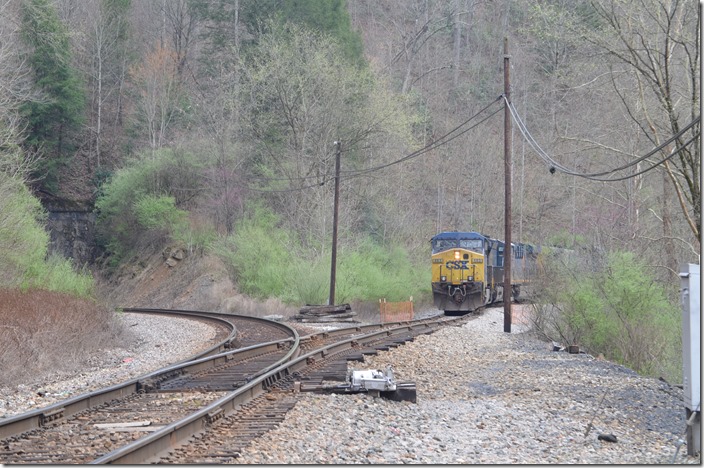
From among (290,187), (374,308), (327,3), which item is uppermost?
(327,3)

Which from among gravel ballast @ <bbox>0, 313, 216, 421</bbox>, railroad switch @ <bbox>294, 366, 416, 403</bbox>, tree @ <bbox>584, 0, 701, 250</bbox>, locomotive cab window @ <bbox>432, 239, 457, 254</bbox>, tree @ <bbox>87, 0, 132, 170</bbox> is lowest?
gravel ballast @ <bbox>0, 313, 216, 421</bbox>

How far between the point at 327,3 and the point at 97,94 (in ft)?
68.5

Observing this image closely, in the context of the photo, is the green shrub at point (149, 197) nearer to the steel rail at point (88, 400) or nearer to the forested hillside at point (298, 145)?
the forested hillside at point (298, 145)

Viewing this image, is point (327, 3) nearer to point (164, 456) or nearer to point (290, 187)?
point (290, 187)

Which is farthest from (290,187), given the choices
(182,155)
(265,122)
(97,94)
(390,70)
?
(97,94)

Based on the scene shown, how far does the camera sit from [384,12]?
259 ft

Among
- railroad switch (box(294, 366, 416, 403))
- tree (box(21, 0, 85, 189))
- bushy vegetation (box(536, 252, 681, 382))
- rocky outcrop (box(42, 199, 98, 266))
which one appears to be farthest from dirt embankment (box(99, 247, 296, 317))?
railroad switch (box(294, 366, 416, 403))

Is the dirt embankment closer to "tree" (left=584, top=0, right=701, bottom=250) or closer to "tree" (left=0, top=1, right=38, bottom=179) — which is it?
"tree" (left=0, top=1, right=38, bottom=179)

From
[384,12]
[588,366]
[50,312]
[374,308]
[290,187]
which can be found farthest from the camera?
[384,12]

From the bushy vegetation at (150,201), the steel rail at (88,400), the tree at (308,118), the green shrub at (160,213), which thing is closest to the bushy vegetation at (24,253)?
the steel rail at (88,400)

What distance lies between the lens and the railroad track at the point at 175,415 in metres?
7.76

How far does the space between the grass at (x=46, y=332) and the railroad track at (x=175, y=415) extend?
297 cm

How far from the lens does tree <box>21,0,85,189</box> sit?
51.3 meters

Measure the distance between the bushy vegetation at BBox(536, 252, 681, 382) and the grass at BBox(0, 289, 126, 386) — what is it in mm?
11516
